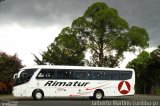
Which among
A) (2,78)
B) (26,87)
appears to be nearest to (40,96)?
(26,87)

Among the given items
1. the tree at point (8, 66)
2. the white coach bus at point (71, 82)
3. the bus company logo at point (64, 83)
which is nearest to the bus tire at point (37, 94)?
the white coach bus at point (71, 82)

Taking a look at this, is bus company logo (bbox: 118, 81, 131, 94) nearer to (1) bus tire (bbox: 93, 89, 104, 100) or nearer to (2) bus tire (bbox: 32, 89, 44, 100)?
(1) bus tire (bbox: 93, 89, 104, 100)

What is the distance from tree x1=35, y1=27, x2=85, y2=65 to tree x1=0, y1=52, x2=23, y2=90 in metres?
8.71

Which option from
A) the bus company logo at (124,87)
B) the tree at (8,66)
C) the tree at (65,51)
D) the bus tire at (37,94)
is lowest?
the bus tire at (37,94)

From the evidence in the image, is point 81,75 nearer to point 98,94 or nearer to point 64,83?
point 64,83

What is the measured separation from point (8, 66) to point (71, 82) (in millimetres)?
12942

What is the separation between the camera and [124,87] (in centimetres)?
3756

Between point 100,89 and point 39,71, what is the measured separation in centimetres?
576

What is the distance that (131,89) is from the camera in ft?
124

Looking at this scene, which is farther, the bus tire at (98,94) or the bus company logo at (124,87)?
the bus company logo at (124,87)

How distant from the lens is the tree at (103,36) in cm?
5797

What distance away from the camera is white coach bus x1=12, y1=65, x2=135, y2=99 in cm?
3450

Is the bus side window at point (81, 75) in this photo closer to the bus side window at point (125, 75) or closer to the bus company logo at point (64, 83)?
the bus company logo at point (64, 83)

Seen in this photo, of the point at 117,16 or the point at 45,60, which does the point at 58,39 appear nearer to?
the point at 45,60
